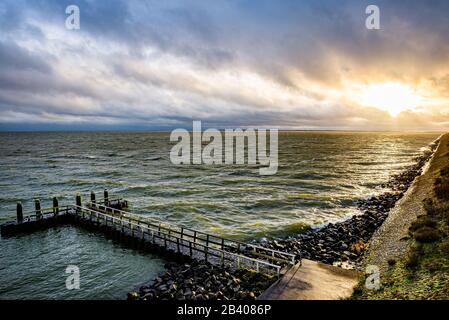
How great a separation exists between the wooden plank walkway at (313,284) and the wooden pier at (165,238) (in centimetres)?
94

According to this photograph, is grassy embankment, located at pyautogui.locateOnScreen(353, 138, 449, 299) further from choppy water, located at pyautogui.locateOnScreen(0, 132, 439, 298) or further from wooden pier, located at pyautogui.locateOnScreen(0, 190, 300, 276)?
choppy water, located at pyautogui.locateOnScreen(0, 132, 439, 298)

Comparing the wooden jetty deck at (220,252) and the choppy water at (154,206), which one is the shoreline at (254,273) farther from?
the choppy water at (154,206)

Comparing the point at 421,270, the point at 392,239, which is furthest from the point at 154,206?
the point at 421,270

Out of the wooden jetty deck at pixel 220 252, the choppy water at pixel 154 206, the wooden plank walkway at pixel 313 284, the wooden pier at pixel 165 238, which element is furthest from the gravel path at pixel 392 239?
the choppy water at pixel 154 206

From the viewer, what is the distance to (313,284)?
14469 mm

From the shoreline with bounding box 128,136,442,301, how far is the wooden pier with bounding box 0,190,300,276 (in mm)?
857

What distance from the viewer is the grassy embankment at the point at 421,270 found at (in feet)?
41.7

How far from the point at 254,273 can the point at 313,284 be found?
3788 millimetres

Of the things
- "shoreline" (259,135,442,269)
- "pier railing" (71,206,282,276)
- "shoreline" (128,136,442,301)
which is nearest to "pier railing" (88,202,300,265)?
"pier railing" (71,206,282,276)

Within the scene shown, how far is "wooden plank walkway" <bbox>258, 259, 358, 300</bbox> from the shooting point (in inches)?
527

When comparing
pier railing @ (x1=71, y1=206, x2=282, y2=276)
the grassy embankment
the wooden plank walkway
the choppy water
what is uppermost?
the grassy embankment

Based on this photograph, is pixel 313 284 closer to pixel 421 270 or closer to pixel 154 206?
pixel 421 270
